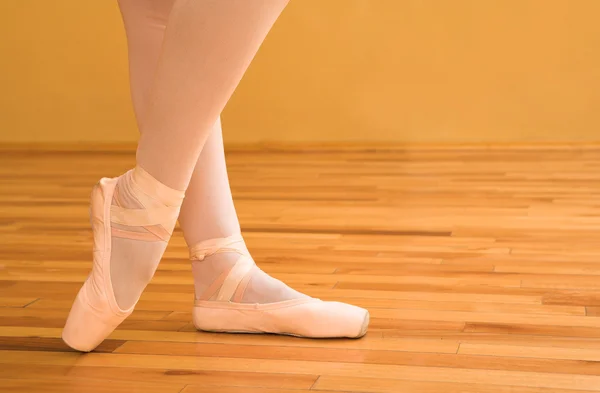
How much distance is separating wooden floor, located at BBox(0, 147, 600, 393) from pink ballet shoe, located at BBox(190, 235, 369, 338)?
1cm

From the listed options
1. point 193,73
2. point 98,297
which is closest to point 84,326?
point 98,297

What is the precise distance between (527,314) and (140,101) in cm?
56

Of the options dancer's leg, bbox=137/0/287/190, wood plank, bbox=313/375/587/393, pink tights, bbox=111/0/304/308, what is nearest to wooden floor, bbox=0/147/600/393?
wood plank, bbox=313/375/587/393

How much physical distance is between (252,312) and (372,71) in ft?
8.68

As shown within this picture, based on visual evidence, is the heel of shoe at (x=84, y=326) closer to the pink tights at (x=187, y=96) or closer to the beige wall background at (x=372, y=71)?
the pink tights at (x=187, y=96)

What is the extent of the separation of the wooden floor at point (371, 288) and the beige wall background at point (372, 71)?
798mm

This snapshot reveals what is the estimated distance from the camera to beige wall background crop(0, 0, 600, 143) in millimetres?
3461

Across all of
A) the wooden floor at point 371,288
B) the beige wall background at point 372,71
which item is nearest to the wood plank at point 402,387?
the wooden floor at point 371,288

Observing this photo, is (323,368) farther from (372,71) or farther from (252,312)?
(372,71)

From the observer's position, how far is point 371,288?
131 cm

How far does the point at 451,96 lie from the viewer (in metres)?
3.56

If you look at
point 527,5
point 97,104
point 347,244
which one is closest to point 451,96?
point 527,5

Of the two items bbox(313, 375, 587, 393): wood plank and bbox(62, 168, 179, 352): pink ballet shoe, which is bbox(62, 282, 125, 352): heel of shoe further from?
bbox(313, 375, 587, 393): wood plank

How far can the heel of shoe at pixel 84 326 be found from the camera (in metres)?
0.97
